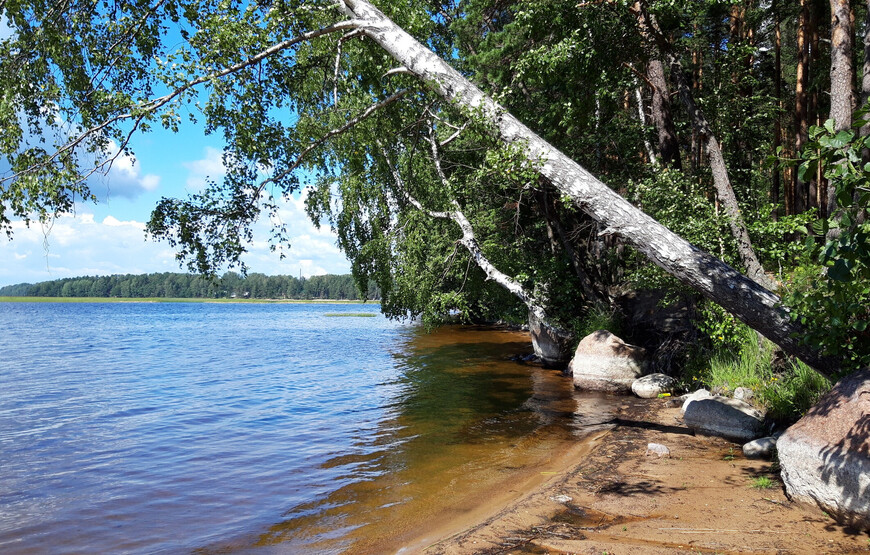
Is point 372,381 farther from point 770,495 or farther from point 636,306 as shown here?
point 770,495

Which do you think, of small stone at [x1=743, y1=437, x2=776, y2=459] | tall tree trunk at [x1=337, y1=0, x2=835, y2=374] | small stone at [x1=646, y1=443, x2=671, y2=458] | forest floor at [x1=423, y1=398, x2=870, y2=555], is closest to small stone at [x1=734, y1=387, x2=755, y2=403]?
forest floor at [x1=423, y1=398, x2=870, y2=555]

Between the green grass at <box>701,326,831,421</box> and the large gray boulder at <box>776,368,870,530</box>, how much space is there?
77.7 inches

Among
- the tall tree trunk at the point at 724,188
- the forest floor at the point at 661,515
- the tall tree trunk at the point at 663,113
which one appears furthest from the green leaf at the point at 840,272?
the tall tree trunk at the point at 663,113

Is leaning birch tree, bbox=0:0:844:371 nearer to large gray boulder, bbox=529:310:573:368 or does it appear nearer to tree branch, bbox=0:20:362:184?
tree branch, bbox=0:20:362:184

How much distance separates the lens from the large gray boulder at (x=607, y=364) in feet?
41.0

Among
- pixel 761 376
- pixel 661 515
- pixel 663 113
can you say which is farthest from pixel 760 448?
pixel 663 113

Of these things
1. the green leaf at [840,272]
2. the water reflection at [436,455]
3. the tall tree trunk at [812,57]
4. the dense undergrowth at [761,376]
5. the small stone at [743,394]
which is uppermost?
the tall tree trunk at [812,57]

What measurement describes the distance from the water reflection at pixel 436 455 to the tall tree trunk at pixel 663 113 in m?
5.43

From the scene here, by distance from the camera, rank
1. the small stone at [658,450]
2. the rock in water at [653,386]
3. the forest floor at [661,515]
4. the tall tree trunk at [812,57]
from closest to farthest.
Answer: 1. the forest floor at [661,515]
2. the small stone at [658,450]
3. the rock in water at [653,386]
4. the tall tree trunk at [812,57]

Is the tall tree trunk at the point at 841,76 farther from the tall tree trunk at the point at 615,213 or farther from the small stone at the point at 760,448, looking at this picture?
the small stone at the point at 760,448

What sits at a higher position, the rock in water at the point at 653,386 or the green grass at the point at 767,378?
the green grass at the point at 767,378

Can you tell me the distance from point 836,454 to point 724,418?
3.18m

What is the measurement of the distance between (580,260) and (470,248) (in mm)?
4127

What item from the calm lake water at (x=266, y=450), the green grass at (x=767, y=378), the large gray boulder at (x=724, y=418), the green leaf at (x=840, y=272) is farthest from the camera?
the large gray boulder at (x=724, y=418)
